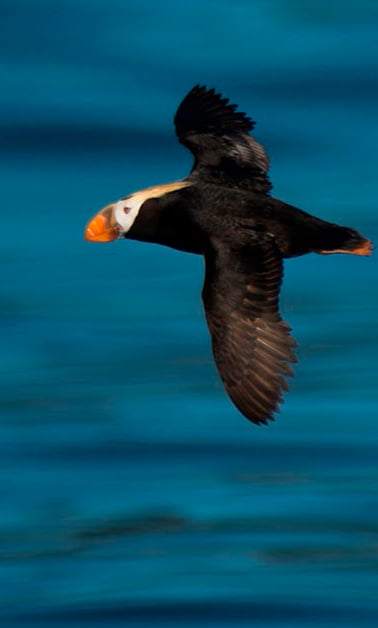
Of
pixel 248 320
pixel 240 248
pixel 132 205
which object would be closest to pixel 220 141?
pixel 132 205

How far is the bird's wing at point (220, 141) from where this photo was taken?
31.7 feet

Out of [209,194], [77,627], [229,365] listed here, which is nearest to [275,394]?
[229,365]

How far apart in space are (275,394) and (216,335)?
0.40 meters

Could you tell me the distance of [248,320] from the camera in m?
9.28

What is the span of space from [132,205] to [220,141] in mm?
777

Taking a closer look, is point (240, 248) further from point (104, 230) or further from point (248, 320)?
point (104, 230)

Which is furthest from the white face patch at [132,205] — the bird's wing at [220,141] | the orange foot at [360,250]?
the orange foot at [360,250]

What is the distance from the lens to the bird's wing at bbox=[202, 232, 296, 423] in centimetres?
916

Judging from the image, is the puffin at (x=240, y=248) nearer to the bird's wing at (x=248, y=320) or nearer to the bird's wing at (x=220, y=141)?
the bird's wing at (x=248, y=320)

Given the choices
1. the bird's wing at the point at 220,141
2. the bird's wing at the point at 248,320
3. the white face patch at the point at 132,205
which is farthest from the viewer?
the bird's wing at the point at 220,141

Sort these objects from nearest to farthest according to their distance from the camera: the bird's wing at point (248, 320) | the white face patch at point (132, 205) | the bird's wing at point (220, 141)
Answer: the bird's wing at point (248, 320), the white face patch at point (132, 205), the bird's wing at point (220, 141)

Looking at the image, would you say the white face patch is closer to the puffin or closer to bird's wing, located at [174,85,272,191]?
the puffin

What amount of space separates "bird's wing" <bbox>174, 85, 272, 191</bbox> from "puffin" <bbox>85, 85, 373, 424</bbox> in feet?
0.75

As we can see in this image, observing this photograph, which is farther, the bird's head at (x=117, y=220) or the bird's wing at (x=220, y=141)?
the bird's wing at (x=220, y=141)
